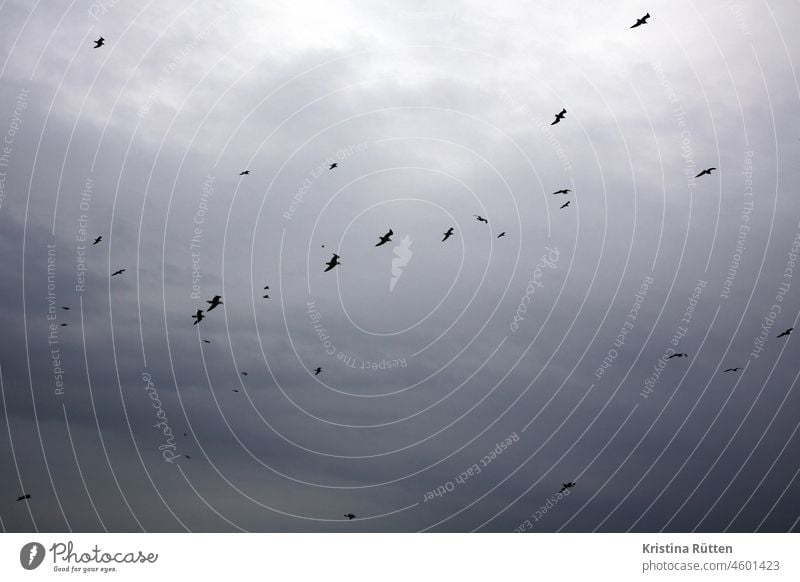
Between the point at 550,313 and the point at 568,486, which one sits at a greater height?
the point at 550,313

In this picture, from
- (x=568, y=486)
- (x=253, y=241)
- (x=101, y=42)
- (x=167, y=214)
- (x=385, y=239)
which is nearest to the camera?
(x=101, y=42)

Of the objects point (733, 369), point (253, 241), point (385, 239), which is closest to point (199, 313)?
point (385, 239)

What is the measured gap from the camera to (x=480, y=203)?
2869 inches

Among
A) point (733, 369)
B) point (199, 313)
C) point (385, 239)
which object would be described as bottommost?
point (733, 369)

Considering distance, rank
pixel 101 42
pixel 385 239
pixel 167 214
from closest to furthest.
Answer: pixel 101 42 → pixel 385 239 → pixel 167 214

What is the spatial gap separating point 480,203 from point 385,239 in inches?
909
